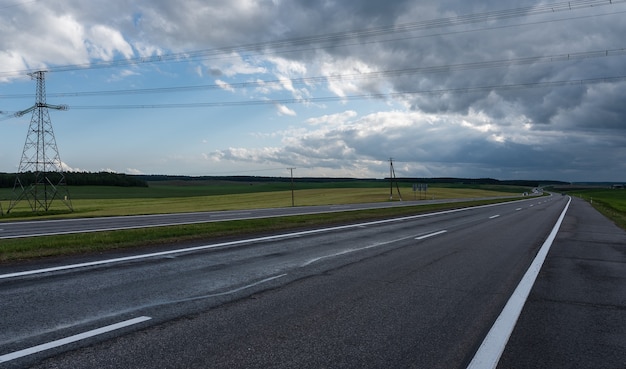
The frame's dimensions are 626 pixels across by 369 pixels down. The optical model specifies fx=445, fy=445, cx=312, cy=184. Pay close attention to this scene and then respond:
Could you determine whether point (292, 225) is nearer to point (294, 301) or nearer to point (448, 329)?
point (294, 301)

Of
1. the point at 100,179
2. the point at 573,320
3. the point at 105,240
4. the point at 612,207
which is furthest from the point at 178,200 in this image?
the point at 573,320

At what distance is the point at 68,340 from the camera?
15.5ft

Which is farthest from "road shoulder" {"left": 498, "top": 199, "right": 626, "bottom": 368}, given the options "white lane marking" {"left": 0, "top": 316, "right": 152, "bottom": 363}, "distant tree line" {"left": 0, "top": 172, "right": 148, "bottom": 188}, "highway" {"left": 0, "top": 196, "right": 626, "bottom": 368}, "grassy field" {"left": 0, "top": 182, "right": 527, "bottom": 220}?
"distant tree line" {"left": 0, "top": 172, "right": 148, "bottom": 188}

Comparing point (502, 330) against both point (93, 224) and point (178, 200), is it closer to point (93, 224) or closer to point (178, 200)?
point (93, 224)

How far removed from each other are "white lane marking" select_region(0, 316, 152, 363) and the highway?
21mm

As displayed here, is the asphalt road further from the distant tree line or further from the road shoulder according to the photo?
the distant tree line

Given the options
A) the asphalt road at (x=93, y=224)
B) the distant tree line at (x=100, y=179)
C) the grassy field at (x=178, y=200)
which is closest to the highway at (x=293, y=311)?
the asphalt road at (x=93, y=224)

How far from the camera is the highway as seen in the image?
452 cm

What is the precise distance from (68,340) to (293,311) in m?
2.69

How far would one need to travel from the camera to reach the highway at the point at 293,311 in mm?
4516

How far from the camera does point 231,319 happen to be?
563 cm

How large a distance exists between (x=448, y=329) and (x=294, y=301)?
224 cm

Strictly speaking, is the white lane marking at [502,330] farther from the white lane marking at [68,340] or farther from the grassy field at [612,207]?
the grassy field at [612,207]

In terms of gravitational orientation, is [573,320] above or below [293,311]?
below
